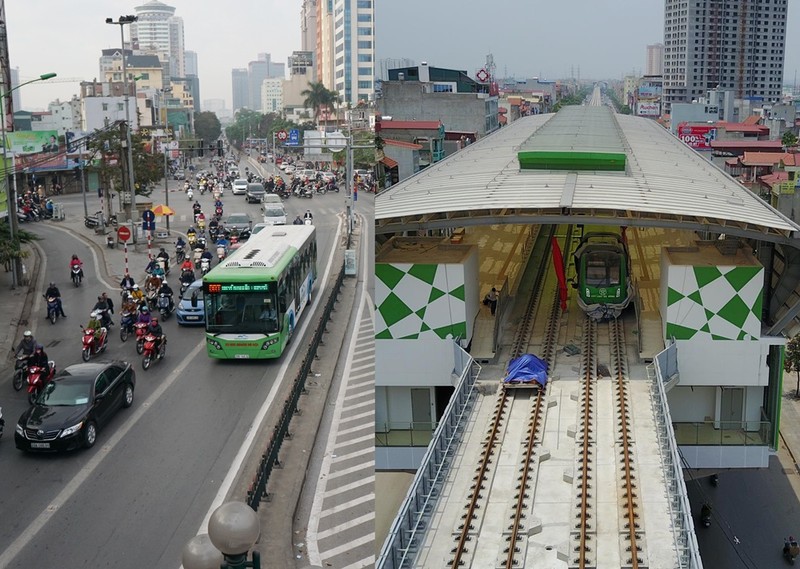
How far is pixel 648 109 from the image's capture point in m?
55.4

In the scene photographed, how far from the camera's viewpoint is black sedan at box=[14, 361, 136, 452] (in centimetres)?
615

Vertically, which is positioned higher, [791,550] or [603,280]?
[603,280]

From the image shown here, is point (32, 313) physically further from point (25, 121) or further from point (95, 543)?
point (95, 543)

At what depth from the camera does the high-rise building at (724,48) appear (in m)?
43.2

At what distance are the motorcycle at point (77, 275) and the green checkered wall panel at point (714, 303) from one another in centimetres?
571

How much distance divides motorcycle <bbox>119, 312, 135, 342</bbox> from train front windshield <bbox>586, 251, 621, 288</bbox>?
Answer: 4698mm

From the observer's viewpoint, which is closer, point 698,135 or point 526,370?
point 526,370

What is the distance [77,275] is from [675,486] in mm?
6478

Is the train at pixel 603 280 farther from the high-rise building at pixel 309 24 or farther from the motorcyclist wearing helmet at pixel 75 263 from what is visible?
the motorcyclist wearing helmet at pixel 75 263

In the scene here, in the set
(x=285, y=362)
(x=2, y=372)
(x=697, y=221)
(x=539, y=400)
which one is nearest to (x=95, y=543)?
(x=2, y=372)

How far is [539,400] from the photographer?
6.71 m

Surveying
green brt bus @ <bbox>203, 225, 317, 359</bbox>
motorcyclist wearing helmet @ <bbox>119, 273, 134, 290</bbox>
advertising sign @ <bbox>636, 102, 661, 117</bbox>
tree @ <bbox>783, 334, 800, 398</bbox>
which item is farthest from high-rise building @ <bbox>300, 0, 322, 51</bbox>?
advertising sign @ <bbox>636, 102, 661, 117</bbox>

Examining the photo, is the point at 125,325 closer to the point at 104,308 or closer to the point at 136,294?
the point at 104,308

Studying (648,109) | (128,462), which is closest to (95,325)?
(128,462)
